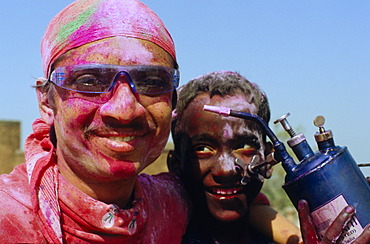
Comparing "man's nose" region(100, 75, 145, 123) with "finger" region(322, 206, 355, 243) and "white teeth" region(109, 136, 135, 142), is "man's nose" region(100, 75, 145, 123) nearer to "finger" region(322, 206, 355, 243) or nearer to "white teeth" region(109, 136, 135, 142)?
"white teeth" region(109, 136, 135, 142)

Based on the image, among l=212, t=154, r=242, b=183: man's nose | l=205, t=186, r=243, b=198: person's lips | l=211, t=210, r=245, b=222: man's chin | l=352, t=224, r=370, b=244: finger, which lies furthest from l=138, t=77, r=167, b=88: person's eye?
l=352, t=224, r=370, b=244: finger

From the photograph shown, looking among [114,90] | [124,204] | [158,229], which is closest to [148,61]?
[114,90]

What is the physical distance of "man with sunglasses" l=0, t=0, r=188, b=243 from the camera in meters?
2.11

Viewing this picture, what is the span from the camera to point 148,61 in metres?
2.24

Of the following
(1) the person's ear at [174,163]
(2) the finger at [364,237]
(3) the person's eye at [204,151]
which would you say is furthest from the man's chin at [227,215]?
(2) the finger at [364,237]

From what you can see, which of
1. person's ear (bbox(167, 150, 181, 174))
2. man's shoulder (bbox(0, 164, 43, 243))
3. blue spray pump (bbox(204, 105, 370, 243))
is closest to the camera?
man's shoulder (bbox(0, 164, 43, 243))

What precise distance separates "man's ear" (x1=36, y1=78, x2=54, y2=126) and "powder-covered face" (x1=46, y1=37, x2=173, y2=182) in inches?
4.2

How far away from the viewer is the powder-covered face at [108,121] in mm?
2123

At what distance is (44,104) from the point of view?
2406mm

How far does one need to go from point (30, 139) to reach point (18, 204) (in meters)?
0.55

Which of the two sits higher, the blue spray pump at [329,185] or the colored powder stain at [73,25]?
the colored powder stain at [73,25]

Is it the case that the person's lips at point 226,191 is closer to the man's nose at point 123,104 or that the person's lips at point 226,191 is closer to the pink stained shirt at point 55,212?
the pink stained shirt at point 55,212

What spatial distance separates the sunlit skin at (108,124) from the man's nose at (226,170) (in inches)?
20.3

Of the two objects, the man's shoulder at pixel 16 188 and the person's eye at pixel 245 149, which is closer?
the man's shoulder at pixel 16 188
